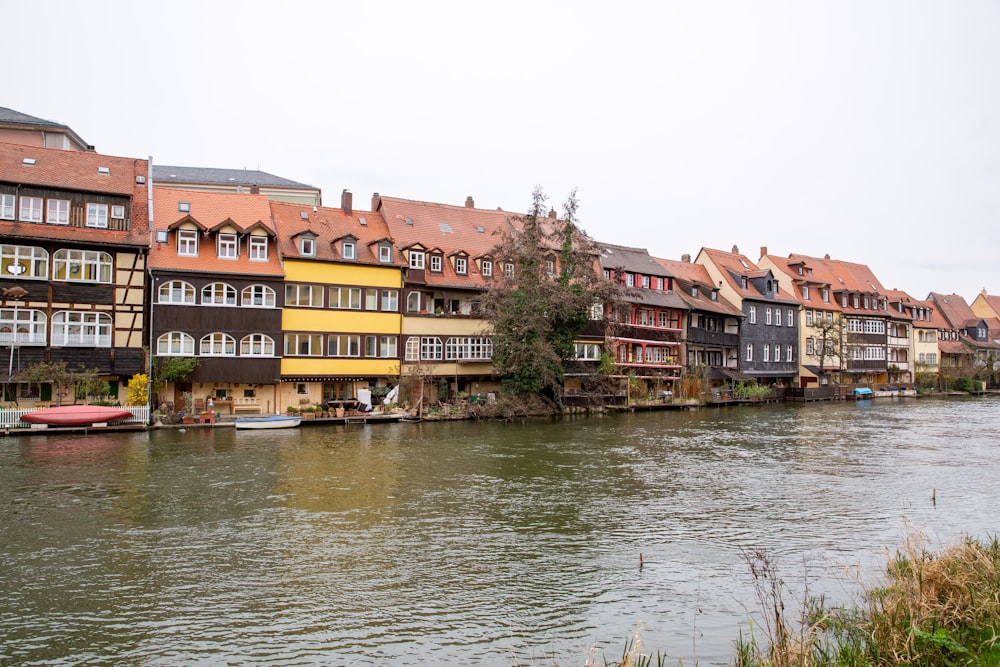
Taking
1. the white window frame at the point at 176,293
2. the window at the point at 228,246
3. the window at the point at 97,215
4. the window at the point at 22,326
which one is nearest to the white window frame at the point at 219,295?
the white window frame at the point at 176,293

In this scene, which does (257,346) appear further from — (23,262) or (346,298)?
(23,262)

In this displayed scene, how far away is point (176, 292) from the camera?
37375 millimetres

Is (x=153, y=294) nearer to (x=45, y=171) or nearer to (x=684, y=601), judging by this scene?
(x=45, y=171)

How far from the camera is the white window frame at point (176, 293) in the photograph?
37.0 m

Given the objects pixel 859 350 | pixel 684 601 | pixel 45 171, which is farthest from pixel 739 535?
pixel 859 350

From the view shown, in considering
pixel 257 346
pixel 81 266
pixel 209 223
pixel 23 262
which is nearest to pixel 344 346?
pixel 257 346

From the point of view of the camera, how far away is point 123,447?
2814cm

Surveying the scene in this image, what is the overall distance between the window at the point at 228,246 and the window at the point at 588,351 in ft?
76.7

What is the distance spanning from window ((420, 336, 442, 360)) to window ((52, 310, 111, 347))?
55.2ft

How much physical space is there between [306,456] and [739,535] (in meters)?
16.3

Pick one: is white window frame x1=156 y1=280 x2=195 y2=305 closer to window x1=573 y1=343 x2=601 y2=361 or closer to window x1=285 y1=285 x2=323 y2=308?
window x1=285 y1=285 x2=323 y2=308

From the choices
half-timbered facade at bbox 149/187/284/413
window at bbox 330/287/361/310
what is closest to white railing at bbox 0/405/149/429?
half-timbered facade at bbox 149/187/284/413

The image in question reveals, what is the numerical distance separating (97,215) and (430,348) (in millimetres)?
18983

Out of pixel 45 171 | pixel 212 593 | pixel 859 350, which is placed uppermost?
pixel 45 171
